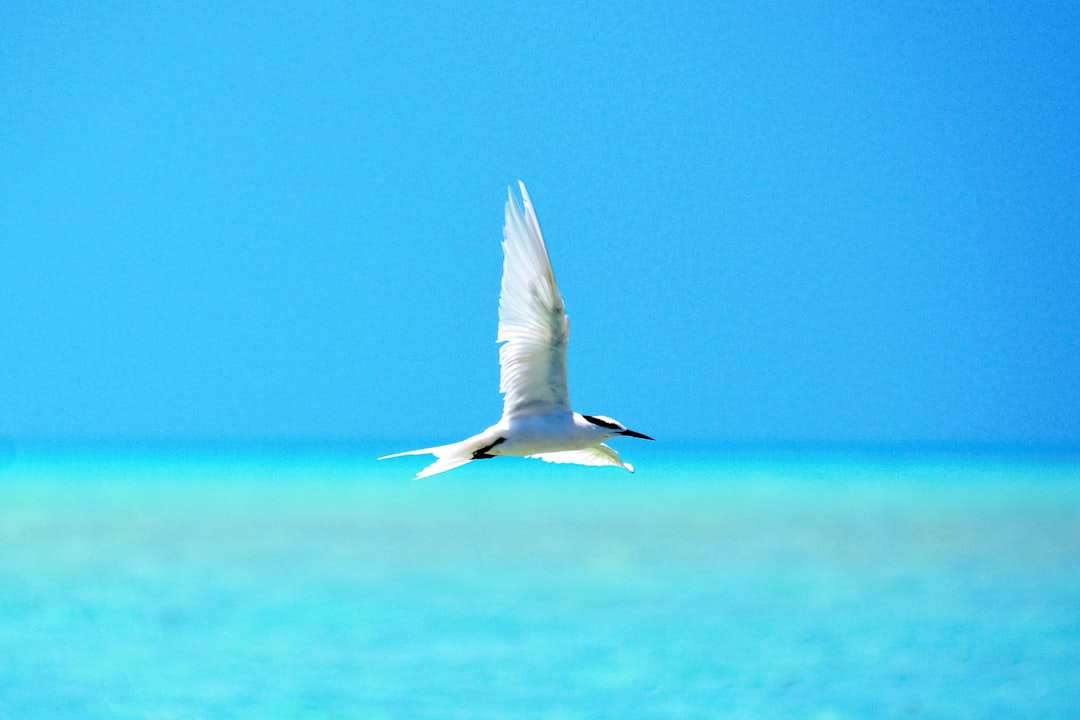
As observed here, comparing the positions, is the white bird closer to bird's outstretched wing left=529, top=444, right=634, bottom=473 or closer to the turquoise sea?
bird's outstretched wing left=529, top=444, right=634, bottom=473

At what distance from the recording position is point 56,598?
13977mm

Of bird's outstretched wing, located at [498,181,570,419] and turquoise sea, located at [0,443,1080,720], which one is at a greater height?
bird's outstretched wing, located at [498,181,570,419]

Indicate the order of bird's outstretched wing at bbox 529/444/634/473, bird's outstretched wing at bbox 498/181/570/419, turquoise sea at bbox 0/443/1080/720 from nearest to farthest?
1. bird's outstretched wing at bbox 498/181/570/419
2. bird's outstretched wing at bbox 529/444/634/473
3. turquoise sea at bbox 0/443/1080/720

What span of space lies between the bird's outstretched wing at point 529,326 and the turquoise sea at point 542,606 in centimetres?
288

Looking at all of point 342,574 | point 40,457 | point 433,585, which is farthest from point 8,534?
point 40,457

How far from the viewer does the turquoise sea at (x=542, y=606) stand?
10539 mm

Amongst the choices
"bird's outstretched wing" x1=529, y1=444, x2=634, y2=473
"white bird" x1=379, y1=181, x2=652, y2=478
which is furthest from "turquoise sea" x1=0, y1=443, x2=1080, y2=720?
"white bird" x1=379, y1=181, x2=652, y2=478

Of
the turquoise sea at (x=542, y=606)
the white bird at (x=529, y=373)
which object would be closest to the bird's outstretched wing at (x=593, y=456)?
the white bird at (x=529, y=373)

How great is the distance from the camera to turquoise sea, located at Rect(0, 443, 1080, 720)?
10.5 m

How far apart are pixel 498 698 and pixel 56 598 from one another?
6.10 metres

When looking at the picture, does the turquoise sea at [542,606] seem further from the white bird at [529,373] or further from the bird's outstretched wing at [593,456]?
the white bird at [529,373]

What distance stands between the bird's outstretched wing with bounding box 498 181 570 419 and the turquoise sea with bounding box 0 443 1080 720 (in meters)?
2.88

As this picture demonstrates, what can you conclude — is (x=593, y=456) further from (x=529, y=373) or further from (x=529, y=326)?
(x=529, y=326)

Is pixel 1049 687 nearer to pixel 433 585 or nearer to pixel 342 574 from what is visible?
pixel 433 585
